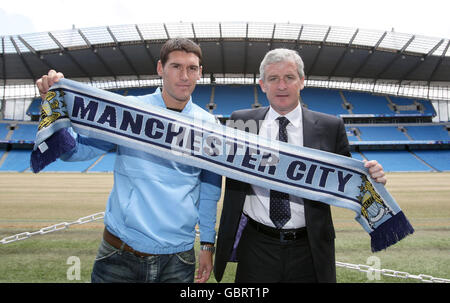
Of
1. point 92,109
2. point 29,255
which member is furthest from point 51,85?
point 29,255

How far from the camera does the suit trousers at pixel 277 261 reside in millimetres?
1972

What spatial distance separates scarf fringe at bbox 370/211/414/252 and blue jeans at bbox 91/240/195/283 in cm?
155

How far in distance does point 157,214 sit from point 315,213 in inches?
46.5

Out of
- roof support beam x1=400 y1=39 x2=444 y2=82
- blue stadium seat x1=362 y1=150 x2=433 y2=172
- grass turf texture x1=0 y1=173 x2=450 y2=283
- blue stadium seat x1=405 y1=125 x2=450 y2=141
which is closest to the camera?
grass turf texture x1=0 y1=173 x2=450 y2=283

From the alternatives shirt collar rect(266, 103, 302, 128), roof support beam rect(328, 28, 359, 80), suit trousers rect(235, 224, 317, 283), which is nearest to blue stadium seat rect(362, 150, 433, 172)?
roof support beam rect(328, 28, 359, 80)

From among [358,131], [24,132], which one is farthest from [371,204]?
[24,132]

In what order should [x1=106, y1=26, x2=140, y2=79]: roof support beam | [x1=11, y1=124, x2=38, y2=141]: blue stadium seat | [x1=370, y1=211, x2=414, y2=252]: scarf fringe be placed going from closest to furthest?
[x1=370, y1=211, x2=414, y2=252]: scarf fringe
[x1=106, y1=26, x2=140, y2=79]: roof support beam
[x1=11, y1=124, x2=38, y2=141]: blue stadium seat

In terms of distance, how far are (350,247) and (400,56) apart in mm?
32506

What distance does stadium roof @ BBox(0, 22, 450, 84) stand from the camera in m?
27.2

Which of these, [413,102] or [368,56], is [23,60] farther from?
[413,102]

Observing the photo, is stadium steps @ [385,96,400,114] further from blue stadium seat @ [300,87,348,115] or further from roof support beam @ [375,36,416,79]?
blue stadium seat @ [300,87,348,115]

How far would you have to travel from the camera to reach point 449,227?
6.30m

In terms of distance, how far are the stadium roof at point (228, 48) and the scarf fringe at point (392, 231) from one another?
27.7 meters
